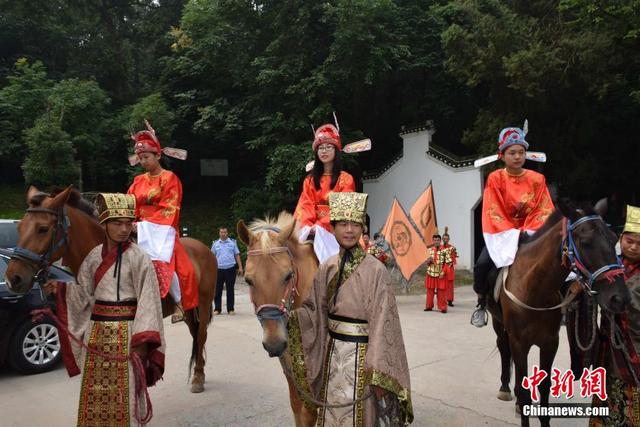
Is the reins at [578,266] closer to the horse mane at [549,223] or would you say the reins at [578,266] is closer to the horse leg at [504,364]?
the horse mane at [549,223]

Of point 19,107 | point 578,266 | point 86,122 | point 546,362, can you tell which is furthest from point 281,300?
point 19,107

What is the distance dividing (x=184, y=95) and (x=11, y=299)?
15295 millimetres

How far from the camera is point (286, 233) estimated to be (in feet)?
10.2

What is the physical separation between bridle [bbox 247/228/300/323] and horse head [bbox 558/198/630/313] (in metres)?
1.92

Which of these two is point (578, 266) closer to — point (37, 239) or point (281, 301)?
point (281, 301)

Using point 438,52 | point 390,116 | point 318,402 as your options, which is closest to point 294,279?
point 318,402

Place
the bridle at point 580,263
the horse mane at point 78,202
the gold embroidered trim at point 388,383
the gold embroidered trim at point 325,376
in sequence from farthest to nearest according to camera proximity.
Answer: the horse mane at point 78,202
the bridle at point 580,263
the gold embroidered trim at point 325,376
the gold embroidered trim at point 388,383

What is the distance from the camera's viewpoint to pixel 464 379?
5.73 m

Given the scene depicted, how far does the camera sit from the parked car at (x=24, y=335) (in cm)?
581

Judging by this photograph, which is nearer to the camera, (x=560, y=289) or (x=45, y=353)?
(x=560, y=289)

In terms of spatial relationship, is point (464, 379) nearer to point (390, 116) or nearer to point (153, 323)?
point (153, 323)

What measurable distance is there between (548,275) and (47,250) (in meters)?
3.82

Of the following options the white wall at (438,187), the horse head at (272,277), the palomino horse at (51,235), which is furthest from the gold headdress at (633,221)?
the white wall at (438,187)

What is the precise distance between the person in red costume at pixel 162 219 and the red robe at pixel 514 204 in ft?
9.93
